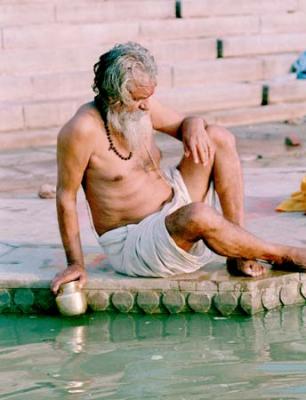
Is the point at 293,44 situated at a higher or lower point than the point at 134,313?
A: higher

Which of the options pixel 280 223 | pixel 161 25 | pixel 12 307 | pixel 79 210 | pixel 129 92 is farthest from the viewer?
pixel 161 25

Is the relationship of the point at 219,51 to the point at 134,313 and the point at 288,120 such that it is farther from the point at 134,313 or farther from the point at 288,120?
the point at 134,313

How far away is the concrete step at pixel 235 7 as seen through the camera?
41.7 ft

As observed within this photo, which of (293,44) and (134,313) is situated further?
(293,44)

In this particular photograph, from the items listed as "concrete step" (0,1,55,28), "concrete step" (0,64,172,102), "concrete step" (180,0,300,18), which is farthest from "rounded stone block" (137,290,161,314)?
"concrete step" (180,0,300,18)

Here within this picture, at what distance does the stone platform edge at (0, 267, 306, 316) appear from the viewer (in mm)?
5645

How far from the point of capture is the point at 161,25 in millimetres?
12344

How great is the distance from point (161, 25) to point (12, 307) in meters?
6.98

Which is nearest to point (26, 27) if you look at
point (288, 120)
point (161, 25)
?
point (161, 25)

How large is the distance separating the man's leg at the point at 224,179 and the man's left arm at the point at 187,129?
0.28 feet

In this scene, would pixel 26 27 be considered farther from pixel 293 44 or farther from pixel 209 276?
pixel 209 276

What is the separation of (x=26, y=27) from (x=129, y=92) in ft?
20.1

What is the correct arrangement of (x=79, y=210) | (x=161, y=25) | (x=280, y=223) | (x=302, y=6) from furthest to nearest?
1. (x=302, y=6)
2. (x=161, y=25)
3. (x=79, y=210)
4. (x=280, y=223)

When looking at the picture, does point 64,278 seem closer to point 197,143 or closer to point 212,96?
point 197,143
